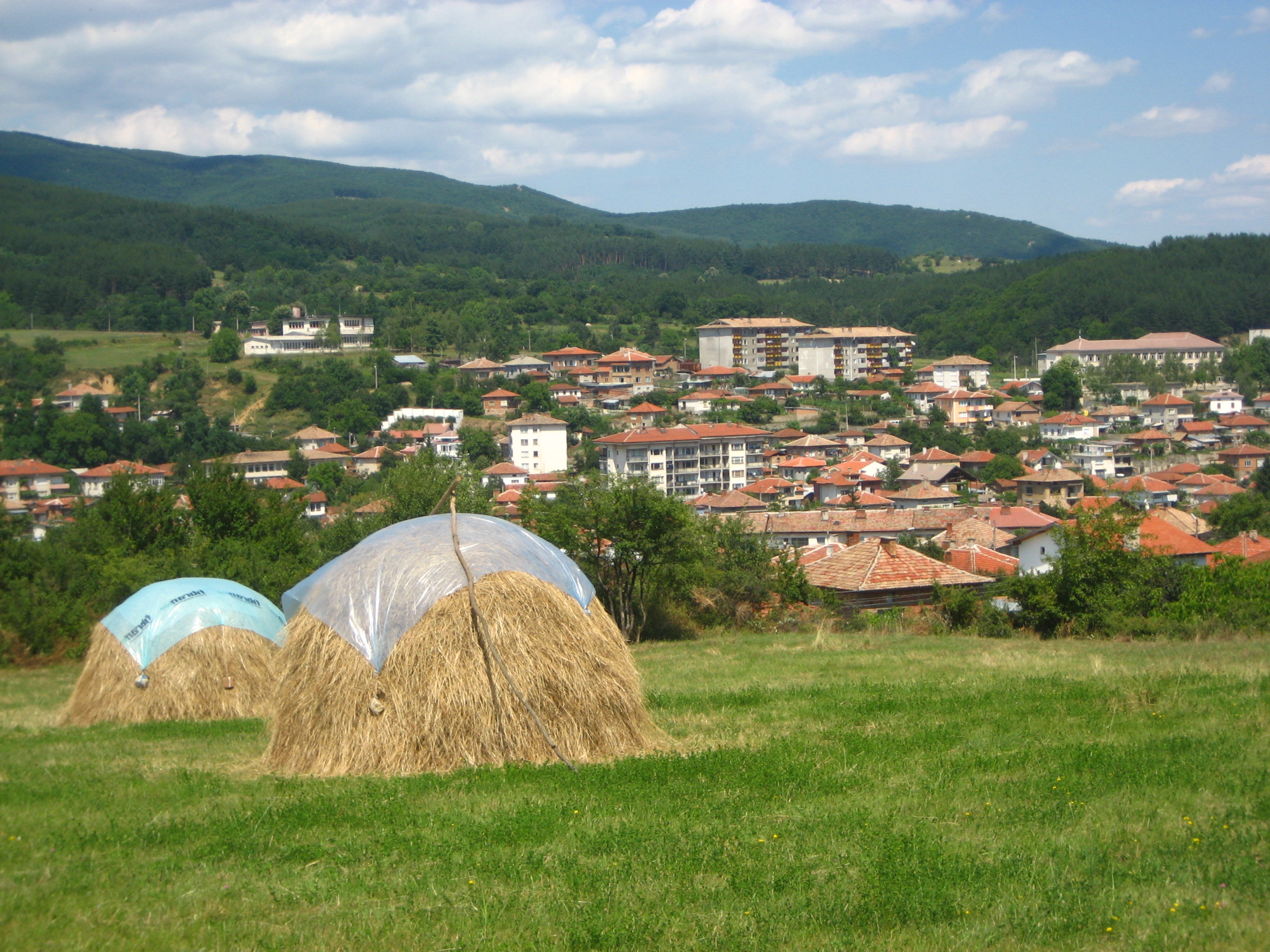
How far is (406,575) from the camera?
10828 millimetres

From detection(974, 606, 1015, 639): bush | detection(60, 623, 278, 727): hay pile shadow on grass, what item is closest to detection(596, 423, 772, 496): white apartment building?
detection(974, 606, 1015, 639): bush

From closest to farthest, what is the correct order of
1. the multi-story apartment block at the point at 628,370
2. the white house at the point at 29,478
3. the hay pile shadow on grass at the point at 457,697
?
the hay pile shadow on grass at the point at 457,697 < the white house at the point at 29,478 < the multi-story apartment block at the point at 628,370

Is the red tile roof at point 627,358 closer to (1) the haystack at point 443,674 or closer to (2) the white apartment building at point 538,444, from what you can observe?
(2) the white apartment building at point 538,444

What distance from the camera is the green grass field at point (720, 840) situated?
6.07m

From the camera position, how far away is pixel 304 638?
36.0ft

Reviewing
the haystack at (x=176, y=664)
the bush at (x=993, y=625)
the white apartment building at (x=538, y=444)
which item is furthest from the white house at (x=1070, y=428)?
the haystack at (x=176, y=664)

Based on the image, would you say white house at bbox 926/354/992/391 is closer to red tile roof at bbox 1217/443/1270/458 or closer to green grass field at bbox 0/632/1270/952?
red tile roof at bbox 1217/443/1270/458

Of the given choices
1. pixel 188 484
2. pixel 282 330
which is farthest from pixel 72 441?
pixel 188 484

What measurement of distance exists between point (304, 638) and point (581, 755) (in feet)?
9.75

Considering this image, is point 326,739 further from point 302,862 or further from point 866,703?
point 866,703

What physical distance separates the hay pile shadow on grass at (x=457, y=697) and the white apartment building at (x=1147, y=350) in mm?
150145

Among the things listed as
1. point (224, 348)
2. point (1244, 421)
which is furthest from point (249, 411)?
point (1244, 421)

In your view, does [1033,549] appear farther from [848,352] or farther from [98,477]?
[848,352]

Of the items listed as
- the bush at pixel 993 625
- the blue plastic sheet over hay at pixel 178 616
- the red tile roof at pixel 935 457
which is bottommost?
the red tile roof at pixel 935 457
